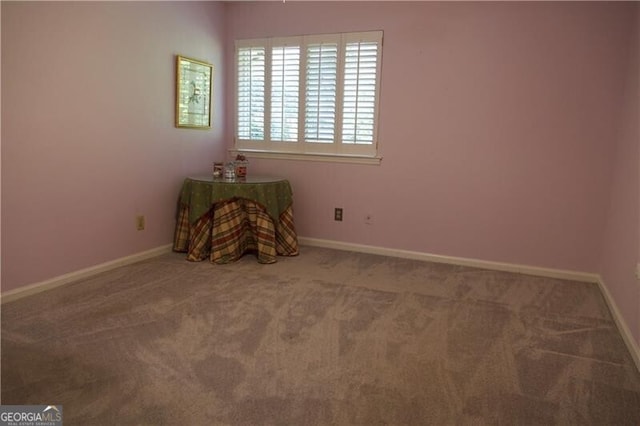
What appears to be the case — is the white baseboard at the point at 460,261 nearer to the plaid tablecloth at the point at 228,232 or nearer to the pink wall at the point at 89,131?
the plaid tablecloth at the point at 228,232

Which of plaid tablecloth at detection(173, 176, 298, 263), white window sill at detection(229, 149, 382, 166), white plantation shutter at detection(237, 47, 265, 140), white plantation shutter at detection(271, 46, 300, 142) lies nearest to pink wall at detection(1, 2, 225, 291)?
plaid tablecloth at detection(173, 176, 298, 263)

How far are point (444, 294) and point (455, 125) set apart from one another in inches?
55.4

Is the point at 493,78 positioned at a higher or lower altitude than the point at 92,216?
higher

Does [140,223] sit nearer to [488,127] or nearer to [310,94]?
[310,94]

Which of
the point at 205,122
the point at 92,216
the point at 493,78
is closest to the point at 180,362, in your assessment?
the point at 92,216

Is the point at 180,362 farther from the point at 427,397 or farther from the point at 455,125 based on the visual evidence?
the point at 455,125

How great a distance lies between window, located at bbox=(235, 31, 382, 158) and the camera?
151 inches

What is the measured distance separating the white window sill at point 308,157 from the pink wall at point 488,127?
0.07 meters

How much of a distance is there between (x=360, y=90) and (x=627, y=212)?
215 centimetres

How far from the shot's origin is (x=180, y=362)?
6.58 feet

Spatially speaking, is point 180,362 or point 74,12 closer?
point 180,362

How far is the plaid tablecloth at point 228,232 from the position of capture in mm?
3504

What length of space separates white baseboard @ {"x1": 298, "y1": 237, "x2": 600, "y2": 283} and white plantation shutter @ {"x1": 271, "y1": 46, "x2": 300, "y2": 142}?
103 cm

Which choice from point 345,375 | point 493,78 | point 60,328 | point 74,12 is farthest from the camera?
point 493,78
